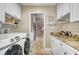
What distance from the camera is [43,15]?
308cm

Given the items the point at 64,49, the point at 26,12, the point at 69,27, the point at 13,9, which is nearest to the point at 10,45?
the point at 64,49

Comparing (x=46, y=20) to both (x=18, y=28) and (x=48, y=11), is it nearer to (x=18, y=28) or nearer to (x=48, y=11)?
(x=48, y=11)

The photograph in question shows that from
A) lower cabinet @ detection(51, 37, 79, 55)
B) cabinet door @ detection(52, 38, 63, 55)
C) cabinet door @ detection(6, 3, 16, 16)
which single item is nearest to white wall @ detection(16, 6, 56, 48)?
cabinet door @ detection(6, 3, 16, 16)

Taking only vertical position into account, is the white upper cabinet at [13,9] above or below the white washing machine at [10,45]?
above

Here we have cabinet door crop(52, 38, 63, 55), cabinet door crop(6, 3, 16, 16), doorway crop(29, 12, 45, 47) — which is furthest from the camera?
doorway crop(29, 12, 45, 47)

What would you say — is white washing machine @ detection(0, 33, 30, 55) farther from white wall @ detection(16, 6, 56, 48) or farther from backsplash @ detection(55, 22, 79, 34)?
backsplash @ detection(55, 22, 79, 34)

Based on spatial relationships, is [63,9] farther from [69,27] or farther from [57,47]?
[57,47]

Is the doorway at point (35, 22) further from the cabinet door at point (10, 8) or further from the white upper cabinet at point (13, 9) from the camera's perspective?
the cabinet door at point (10, 8)

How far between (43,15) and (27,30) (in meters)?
0.53

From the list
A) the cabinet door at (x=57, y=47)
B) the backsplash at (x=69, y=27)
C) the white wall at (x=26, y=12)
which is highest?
the white wall at (x=26, y=12)

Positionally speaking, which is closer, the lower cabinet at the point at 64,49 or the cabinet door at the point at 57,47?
the lower cabinet at the point at 64,49

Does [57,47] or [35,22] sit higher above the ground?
[35,22]

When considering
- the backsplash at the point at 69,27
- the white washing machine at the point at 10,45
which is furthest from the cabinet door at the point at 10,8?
the backsplash at the point at 69,27

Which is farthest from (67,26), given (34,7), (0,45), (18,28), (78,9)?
(0,45)
